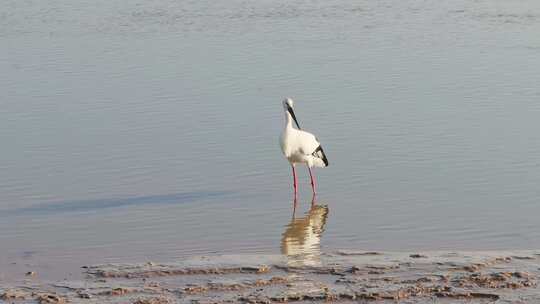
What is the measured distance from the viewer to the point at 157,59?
20312mm

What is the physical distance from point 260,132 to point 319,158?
213 cm

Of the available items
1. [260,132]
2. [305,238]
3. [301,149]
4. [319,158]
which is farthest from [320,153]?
[305,238]

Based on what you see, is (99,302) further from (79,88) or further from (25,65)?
(25,65)

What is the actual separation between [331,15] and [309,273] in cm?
1671

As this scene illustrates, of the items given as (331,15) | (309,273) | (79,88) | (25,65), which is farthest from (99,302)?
(331,15)

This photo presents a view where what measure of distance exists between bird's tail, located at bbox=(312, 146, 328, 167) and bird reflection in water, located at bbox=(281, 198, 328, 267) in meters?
0.96

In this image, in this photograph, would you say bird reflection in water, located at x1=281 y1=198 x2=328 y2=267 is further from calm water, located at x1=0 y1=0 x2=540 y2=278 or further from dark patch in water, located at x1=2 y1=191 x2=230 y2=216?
dark patch in water, located at x1=2 y1=191 x2=230 y2=216

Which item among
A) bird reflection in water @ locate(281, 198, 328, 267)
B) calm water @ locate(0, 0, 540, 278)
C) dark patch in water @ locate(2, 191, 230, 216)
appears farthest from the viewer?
dark patch in water @ locate(2, 191, 230, 216)

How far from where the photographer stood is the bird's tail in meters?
13.2

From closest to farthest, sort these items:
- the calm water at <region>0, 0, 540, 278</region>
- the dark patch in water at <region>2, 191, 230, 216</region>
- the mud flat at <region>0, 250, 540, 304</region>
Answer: the mud flat at <region>0, 250, 540, 304</region>
the calm water at <region>0, 0, 540, 278</region>
the dark patch in water at <region>2, 191, 230, 216</region>

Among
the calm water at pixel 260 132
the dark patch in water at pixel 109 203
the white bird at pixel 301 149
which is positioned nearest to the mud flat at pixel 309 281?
the calm water at pixel 260 132

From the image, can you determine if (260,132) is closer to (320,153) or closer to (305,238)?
(320,153)

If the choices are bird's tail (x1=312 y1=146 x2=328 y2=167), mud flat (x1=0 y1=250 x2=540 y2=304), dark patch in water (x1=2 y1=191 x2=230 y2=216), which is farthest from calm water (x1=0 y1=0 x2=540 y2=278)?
mud flat (x1=0 y1=250 x2=540 y2=304)

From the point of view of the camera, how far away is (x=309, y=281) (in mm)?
8742
